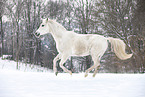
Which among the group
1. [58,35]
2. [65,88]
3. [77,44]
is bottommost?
[65,88]

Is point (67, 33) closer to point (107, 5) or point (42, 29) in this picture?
point (42, 29)

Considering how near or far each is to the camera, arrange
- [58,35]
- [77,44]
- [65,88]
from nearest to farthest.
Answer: [65,88], [77,44], [58,35]

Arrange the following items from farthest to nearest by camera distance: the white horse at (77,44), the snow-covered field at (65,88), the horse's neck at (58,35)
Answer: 1. the horse's neck at (58,35)
2. the white horse at (77,44)
3. the snow-covered field at (65,88)

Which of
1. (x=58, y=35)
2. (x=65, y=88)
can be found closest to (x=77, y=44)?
(x=58, y=35)

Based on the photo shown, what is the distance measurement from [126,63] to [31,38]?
1132 cm

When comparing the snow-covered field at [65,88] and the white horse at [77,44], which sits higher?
the white horse at [77,44]

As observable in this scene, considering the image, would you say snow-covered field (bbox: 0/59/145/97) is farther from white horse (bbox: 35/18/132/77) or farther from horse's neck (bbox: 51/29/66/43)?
horse's neck (bbox: 51/29/66/43)

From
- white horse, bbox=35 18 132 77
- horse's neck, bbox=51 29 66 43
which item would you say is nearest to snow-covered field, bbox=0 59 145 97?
white horse, bbox=35 18 132 77

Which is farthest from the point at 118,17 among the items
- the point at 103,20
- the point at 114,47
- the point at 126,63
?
the point at 114,47

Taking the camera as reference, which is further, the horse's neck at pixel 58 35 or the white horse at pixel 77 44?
the horse's neck at pixel 58 35

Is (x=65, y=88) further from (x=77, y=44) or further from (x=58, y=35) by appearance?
(x=58, y=35)

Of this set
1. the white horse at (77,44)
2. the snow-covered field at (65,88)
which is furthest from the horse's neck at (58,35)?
the snow-covered field at (65,88)

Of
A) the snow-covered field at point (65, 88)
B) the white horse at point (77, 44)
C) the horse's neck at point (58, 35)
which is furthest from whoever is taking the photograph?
the horse's neck at point (58, 35)

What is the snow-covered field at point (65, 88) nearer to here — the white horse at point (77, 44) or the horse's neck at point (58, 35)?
the white horse at point (77, 44)
